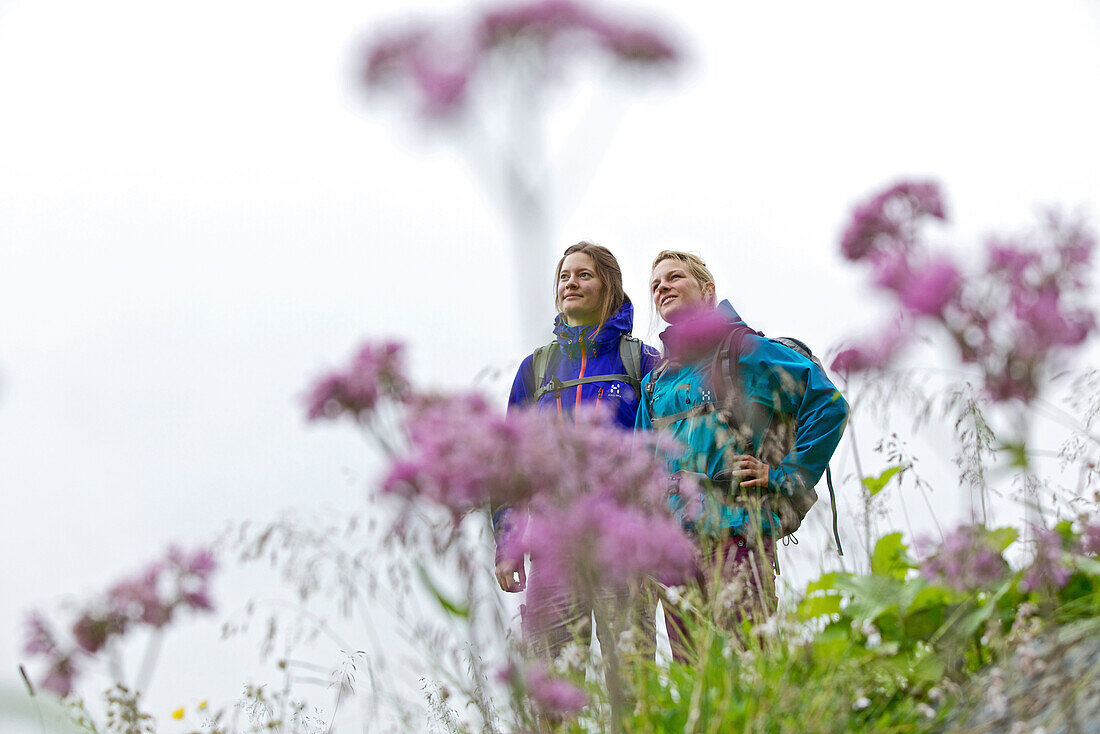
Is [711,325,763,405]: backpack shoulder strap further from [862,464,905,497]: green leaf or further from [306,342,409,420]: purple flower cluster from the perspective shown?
[306,342,409,420]: purple flower cluster

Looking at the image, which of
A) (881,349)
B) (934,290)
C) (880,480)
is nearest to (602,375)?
(880,480)

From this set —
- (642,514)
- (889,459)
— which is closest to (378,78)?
(642,514)

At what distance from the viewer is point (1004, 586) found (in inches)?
116

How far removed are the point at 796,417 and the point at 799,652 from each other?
1276 millimetres

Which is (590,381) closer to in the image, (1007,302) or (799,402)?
(799,402)

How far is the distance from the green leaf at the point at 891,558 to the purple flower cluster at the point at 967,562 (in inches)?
10.7

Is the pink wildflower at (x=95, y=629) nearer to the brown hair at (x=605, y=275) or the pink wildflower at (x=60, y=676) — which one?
the pink wildflower at (x=60, y=676)

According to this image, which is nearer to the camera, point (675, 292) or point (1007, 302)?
point (1007, 302)

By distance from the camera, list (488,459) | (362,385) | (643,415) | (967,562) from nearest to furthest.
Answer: (488,459), (362,385), (967,562), (643,415)

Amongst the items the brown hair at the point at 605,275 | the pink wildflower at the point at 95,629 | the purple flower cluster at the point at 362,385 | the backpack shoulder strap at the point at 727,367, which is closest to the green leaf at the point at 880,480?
the backpack shoulder strap at the point at 727,367

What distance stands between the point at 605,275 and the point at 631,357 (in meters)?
0.44

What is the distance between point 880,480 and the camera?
3.82 m

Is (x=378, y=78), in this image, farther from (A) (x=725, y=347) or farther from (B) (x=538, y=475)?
(A) (x=725, y=347)

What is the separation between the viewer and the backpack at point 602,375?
14.6 feet
